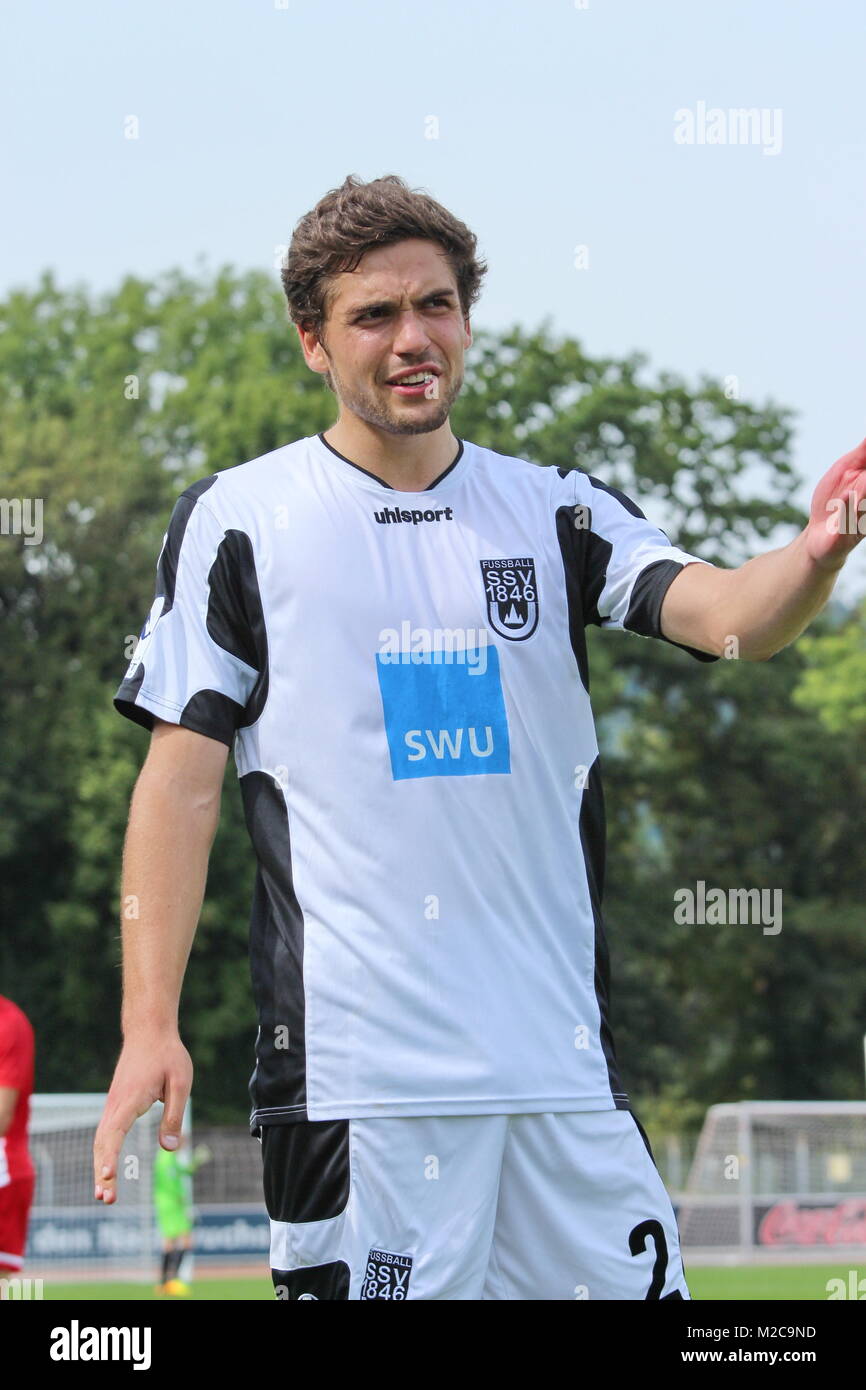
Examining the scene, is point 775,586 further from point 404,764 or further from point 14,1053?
point 14,1053

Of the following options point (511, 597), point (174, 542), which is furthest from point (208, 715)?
point (511, 597)

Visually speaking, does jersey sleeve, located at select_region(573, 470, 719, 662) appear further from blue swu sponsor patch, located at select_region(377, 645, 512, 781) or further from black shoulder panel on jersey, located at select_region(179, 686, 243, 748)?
black shoulder panel on jersey, located at select_region(179, 686, 243, 748)

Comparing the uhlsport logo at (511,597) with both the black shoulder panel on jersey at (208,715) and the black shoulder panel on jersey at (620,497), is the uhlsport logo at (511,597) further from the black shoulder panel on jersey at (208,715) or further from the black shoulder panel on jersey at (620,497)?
the black shoulder panel on jersey at (208,715)

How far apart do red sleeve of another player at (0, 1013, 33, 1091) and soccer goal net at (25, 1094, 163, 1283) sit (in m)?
18.1

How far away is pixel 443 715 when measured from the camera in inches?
142

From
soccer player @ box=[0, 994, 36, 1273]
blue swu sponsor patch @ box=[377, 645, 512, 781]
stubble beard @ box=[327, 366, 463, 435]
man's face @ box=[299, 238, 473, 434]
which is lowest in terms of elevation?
soccer player @ box=[0, 994, 36, 1273]

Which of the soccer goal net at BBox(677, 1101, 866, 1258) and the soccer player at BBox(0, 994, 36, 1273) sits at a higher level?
the soccer player at BBox(0, 994, 36, 1273)

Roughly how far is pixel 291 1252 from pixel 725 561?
126ft

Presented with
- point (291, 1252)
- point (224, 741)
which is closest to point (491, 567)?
point (224, 741)

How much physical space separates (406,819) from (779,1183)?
31010 millimetres

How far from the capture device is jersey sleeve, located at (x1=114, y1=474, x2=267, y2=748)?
12.1ft

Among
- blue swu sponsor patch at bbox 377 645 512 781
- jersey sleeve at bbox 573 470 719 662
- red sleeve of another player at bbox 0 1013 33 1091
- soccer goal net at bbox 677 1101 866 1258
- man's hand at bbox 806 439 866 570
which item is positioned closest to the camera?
man's hand at bbox 806 439 866 570

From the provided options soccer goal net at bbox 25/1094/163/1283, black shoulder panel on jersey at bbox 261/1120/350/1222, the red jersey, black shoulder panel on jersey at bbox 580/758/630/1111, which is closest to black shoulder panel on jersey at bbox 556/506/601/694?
black shoulder panel on jersey at bbox 580/758/630/1111

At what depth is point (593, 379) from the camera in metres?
41.8
